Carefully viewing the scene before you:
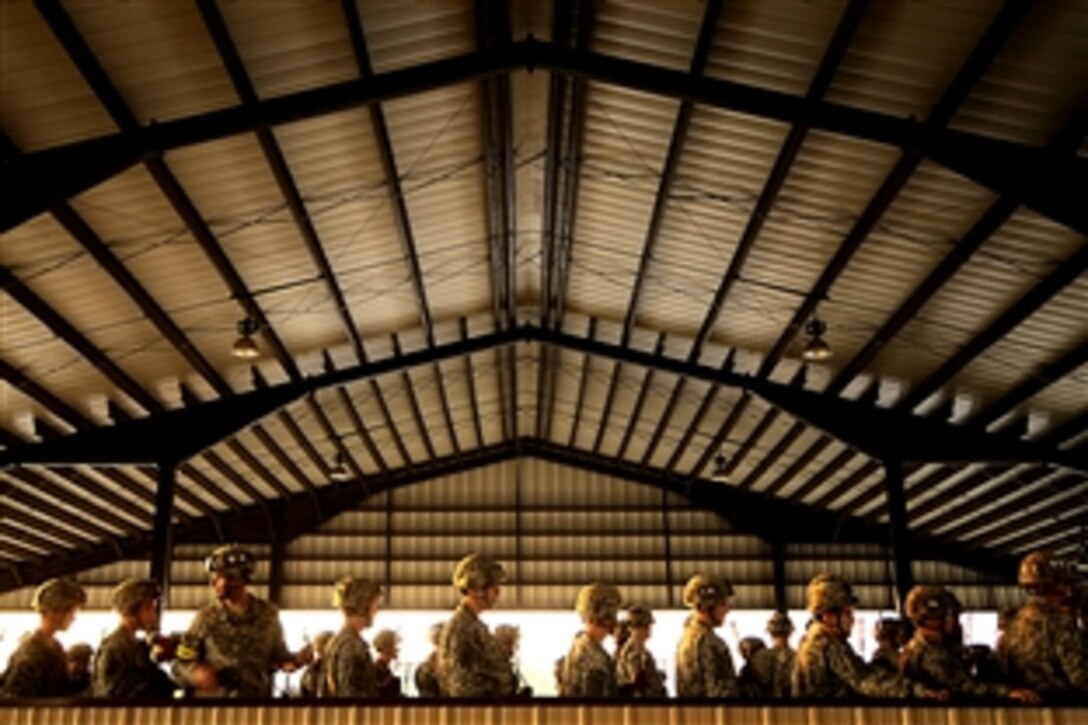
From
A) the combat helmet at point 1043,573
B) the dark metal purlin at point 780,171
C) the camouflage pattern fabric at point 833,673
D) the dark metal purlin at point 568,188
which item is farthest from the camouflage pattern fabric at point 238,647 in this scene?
the dark metal purlin at point 780,171

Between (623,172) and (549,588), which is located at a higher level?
(623,172)

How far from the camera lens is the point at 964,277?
49.8 feet

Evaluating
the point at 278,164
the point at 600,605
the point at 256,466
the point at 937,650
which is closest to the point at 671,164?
the point at 278,164

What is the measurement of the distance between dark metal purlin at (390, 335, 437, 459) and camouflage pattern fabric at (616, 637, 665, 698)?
1119cm

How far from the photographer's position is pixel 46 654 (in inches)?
341

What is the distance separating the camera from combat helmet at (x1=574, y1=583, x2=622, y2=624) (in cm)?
873

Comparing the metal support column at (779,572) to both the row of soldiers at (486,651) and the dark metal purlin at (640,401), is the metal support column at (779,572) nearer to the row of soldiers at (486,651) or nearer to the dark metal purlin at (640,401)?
the dark metal purlin at (640,401)

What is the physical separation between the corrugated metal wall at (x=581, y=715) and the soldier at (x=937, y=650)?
0.46 meters

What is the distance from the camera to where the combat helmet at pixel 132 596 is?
8.01 meters

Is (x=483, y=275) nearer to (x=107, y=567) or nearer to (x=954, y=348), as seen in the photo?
(x=954, y=348)

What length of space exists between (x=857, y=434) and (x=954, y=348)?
3414 millimetres

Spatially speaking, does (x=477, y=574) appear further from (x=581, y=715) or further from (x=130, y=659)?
(x=130, y=659)

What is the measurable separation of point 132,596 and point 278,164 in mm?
7270

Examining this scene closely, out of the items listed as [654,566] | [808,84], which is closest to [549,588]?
[654,566]
